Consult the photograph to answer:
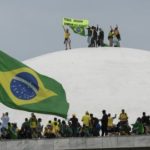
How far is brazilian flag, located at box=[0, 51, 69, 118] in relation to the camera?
31500 millimetres

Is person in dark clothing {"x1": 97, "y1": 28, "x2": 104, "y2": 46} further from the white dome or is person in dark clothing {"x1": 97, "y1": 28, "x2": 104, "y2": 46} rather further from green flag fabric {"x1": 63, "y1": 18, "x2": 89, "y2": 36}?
green flag fabric {"x1": 63, "y1": 18, "x2": 89, "y2": 36}

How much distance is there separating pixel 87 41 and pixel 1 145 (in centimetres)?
1417

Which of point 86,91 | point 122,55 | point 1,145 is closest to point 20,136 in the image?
point 1,145

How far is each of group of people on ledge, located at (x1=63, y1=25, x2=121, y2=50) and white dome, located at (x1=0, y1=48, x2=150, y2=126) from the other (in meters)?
0.53

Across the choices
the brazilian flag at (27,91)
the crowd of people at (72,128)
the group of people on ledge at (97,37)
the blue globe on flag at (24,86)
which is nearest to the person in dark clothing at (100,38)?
the group of people on ledge at (97,37)

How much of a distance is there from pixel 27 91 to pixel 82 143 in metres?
3.23

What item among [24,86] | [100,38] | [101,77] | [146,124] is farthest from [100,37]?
[24,86]

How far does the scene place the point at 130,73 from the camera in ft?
144

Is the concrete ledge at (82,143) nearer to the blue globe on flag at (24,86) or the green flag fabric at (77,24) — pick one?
the blue globe on flag at (24,86)

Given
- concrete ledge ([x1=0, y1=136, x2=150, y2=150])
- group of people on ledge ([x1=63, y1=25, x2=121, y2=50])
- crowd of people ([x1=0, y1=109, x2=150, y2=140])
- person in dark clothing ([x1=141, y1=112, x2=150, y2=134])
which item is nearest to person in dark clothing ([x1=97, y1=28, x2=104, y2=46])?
group of people on ledge ([x1=63, y1=25, x2=121, y2=50])

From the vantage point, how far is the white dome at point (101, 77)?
4159 centimetres

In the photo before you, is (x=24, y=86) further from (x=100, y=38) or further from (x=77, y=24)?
(x=77, y=24)

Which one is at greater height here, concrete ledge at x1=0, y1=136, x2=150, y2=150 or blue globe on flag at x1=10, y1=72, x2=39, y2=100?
blue globe on flag at x1=10, y1=72, x2=39, y2=100

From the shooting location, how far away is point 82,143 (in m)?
33.9
